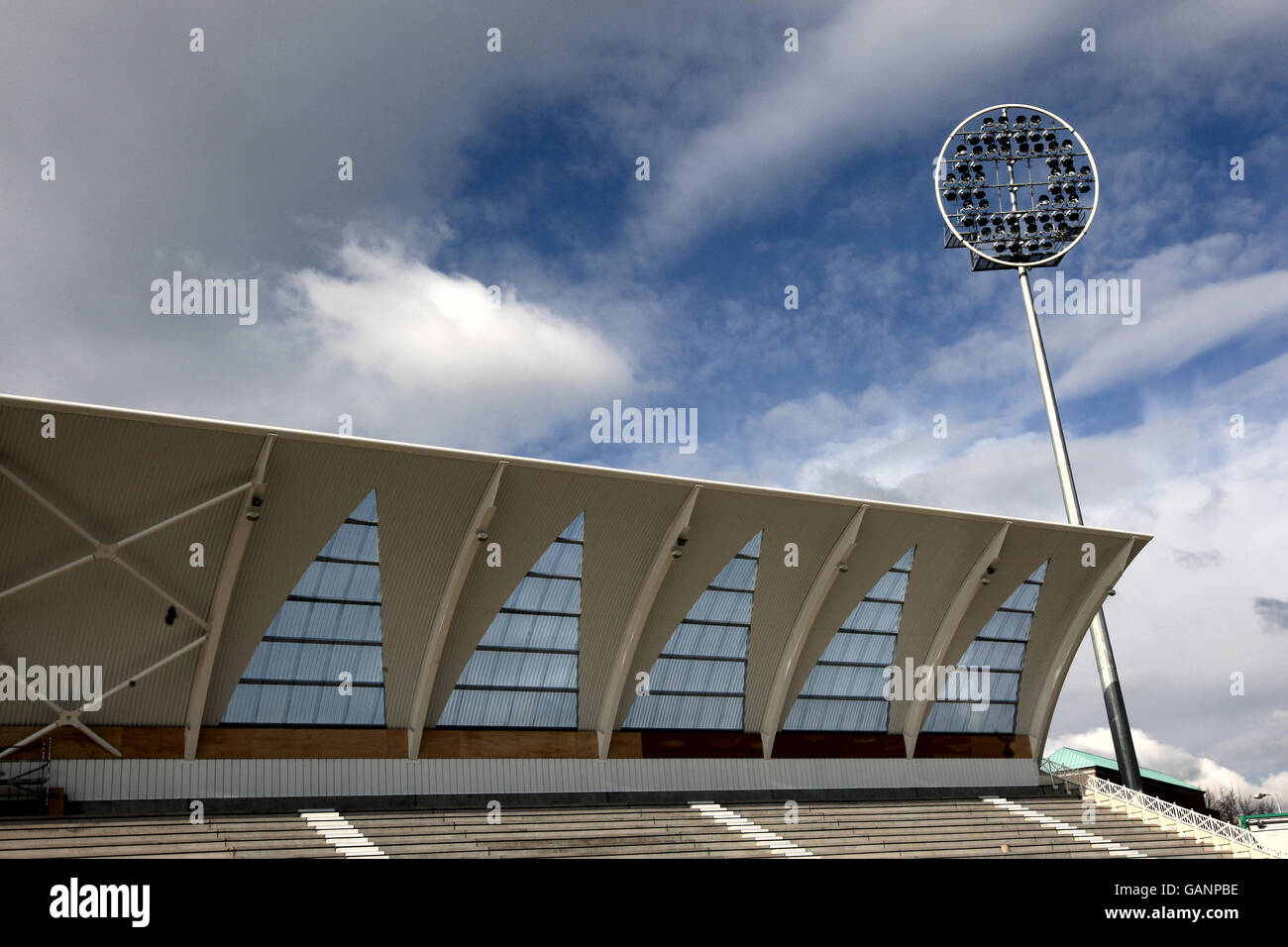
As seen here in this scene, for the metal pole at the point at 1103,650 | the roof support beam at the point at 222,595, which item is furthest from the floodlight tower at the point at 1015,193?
the roof support beam at the point at 222,595

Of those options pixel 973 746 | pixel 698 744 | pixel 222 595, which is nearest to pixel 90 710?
pixel 222 595

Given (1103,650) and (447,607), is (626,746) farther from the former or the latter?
(1103,650)

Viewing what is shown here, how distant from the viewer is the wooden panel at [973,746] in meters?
36.5

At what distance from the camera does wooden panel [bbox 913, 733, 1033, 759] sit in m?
36.5

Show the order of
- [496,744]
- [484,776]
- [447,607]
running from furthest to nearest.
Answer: [496,744]
[484,776]
[447,607]

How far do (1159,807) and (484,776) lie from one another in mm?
24741

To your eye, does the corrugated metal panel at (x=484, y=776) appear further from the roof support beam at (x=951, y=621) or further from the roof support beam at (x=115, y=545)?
the roof support beam at (x=115, y=545)

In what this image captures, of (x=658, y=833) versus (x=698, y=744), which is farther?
(x=698, y=744)

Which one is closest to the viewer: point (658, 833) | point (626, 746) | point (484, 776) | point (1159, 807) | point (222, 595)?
point (222, 595)

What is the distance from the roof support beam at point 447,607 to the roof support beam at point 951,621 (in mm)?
16800

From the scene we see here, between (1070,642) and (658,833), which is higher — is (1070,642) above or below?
above

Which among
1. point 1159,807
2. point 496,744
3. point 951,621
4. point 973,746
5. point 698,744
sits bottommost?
point 1159,807

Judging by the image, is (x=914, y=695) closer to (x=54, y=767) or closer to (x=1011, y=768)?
(x=1011, y=768)

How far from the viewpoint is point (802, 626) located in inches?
1276
